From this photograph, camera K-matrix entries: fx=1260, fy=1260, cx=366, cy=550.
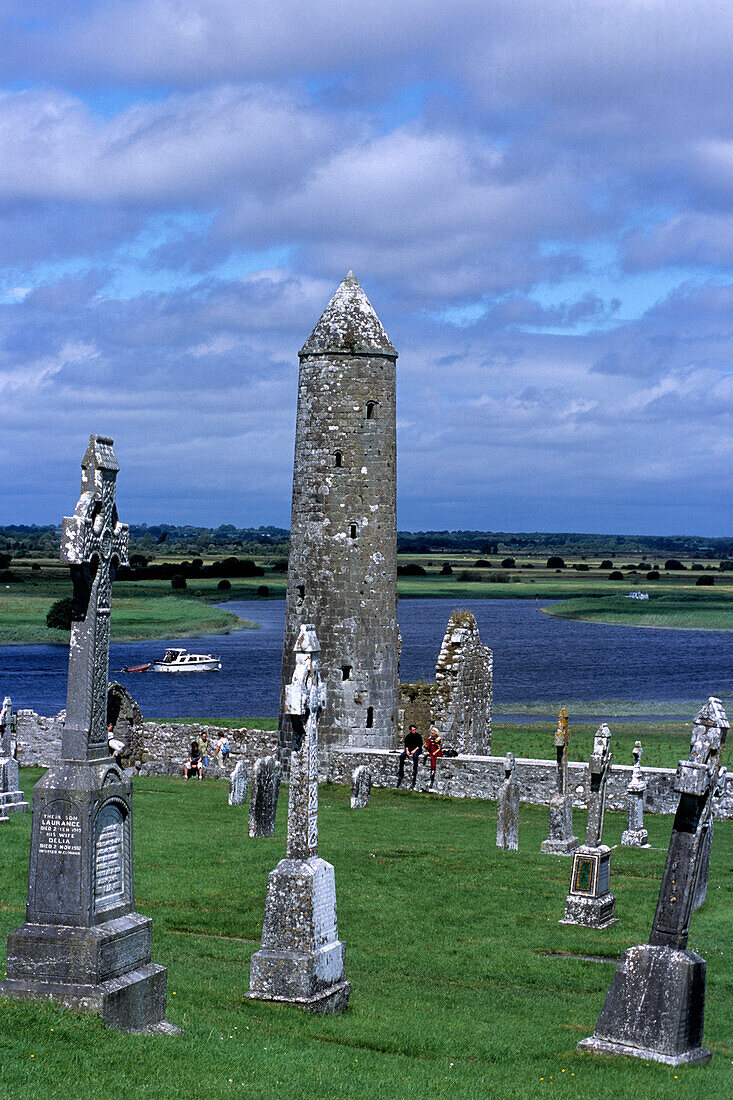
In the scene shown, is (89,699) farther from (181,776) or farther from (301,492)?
(181,776)

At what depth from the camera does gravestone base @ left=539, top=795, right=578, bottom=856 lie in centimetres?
1916

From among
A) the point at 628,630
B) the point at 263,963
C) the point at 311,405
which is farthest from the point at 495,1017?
the point at 628,630

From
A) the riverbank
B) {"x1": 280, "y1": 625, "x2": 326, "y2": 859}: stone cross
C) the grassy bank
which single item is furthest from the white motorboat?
{"x1": 280, "y1": 625, "x2": 326, "y2": 859}: stone cross

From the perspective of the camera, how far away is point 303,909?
34.5ft

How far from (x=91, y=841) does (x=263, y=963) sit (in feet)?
7.29

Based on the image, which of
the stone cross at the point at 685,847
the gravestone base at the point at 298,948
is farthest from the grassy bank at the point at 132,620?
the stone cross at the point at 685,847

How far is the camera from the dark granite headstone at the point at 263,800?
18688 millimetres

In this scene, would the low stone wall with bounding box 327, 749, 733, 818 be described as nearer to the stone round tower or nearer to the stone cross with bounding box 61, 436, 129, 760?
the stone round tower

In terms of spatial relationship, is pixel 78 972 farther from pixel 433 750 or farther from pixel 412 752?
pixel 433 750

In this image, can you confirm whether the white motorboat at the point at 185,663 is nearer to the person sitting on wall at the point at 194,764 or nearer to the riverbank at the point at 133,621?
the riverbank at the point at 133,621

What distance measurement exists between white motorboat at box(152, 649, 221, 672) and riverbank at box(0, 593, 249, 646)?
676 inches

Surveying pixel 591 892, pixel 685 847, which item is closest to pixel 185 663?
pixel 591 892

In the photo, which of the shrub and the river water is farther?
the shrub

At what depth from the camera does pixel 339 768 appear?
1097 inches
